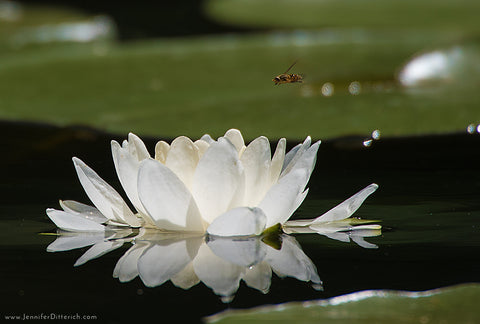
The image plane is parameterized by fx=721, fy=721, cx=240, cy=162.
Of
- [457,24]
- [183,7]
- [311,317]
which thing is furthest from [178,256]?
[183,7]

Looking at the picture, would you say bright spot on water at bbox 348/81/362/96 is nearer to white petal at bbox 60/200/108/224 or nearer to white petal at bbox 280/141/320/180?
white petal at bbox 280/141/320/180

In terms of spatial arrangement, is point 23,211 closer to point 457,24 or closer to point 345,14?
point 457,24

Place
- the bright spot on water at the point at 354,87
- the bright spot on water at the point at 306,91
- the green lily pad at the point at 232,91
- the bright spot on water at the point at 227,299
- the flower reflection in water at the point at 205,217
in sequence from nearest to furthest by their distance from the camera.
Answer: the bright spot on water at the point at 227,299
the flower reflection in water at the point at 205,217
the green lily pad at the point at 232,91
the bright spot on water at the point at 306,91
the bright spot on water at the point at 354,87

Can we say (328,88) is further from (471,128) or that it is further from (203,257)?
(203,257)

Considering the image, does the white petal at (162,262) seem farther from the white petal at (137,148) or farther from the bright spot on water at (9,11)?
the bright spot on water at (9,11)

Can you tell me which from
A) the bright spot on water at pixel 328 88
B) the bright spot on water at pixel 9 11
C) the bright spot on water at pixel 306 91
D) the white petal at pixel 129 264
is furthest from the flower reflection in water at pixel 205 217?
the bright spot on water at pixel 9 11

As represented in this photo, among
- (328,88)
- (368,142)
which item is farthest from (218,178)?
(328,88)
